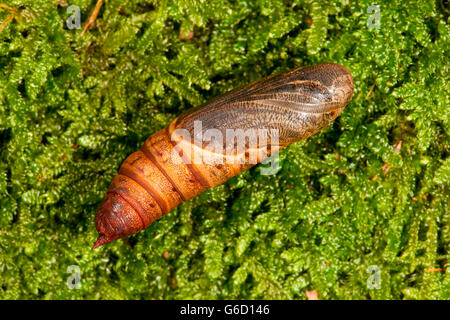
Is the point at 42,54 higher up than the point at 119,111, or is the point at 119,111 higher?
the point at 42,54

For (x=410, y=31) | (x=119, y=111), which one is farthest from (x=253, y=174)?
(x=410, y=31)

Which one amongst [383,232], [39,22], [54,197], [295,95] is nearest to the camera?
[295,95]

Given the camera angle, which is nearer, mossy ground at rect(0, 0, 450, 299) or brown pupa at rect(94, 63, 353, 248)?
brown pupa at rect(94, 63, 353, 248)

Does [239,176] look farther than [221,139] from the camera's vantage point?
Yes

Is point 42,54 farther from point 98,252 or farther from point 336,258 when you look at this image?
point 336,258

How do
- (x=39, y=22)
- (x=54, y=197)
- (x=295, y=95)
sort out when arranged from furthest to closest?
(x=54, y=197)
(x=39, y=22)
(x=295, y=95)

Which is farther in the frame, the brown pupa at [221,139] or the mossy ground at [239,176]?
the mossy ground at [239,176]

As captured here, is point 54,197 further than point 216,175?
Yes

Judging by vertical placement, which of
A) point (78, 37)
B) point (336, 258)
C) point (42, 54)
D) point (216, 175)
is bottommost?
point (336, 258)
